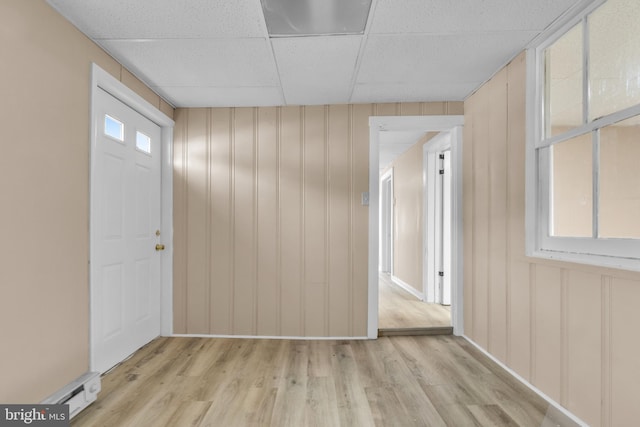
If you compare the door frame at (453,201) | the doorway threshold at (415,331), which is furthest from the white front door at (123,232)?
the doorway threshold at (415,331)

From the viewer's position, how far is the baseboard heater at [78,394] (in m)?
1.65

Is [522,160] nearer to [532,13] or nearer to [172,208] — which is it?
[532,13]

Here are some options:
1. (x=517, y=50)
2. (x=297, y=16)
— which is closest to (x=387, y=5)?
(x=297, y=16)

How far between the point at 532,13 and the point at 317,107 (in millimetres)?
1774

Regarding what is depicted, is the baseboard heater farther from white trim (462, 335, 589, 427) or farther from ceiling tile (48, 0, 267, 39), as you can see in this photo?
white trim (462, 335, 589, 427)

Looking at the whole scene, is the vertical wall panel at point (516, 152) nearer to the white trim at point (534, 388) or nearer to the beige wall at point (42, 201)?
the white trim at point (534, 388)

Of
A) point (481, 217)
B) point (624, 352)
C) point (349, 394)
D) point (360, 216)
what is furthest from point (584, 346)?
point (360, 216)

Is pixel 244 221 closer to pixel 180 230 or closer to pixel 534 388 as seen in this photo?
pixel 180 230

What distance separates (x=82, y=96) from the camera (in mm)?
1928

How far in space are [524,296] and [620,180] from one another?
933 mm

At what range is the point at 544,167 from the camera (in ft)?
6.46

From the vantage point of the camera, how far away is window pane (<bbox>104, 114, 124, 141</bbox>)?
2219 millimetres

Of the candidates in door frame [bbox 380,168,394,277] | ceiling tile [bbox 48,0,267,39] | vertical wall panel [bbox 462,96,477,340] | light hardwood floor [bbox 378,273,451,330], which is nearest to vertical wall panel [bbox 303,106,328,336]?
light hardwood floor [bbox 378,273,451,330]

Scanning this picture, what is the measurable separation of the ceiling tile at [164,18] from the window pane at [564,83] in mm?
1777
